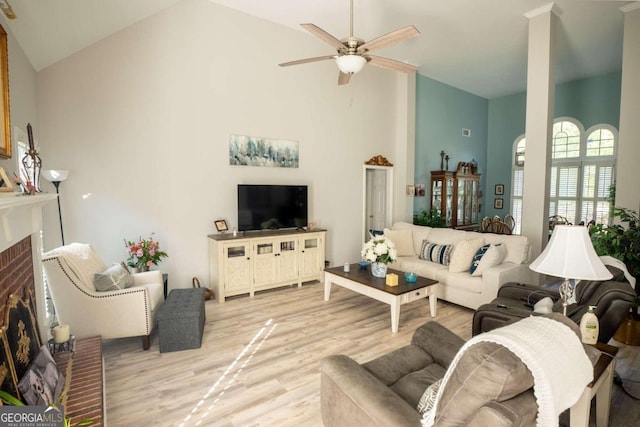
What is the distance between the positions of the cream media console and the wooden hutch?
3.57m

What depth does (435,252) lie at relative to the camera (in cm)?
477

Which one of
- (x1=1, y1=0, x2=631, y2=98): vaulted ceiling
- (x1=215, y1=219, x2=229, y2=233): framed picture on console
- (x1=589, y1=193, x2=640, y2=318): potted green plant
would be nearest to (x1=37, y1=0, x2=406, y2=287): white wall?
(x1=215, y1=219, x2=229, y2=233): framed picture on console

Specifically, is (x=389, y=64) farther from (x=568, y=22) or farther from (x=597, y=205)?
(x=597, y=205)

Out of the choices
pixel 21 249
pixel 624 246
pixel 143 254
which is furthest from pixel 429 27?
pixel 21 249

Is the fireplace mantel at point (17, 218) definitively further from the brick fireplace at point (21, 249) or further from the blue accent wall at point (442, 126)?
the blue accent wall at point (442, 126)

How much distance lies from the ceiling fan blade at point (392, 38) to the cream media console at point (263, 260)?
9.24 ft

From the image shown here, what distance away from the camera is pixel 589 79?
24.0 feet

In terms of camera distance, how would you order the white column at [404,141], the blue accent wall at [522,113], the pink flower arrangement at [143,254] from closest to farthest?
the pink flower arrangement at [143,254]
the white column at [404,141]
the blue accent wall at [522,113]

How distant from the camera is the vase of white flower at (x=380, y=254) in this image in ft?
12.6

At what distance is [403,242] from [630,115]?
11.8 feet

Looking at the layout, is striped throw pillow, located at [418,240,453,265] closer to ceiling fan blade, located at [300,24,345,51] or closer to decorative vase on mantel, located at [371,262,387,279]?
decorative vase on mantel, located at [371,262,387,279]

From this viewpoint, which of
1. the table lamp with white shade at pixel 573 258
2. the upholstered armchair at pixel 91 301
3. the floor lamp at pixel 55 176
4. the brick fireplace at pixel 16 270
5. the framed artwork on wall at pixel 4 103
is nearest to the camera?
the brick fireplace at pixel 16 270

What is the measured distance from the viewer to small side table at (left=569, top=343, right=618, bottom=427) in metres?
1.59

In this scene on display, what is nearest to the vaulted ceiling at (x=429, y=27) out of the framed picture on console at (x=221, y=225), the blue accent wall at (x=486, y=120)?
the blue accent wall at (x=486, y=120)
